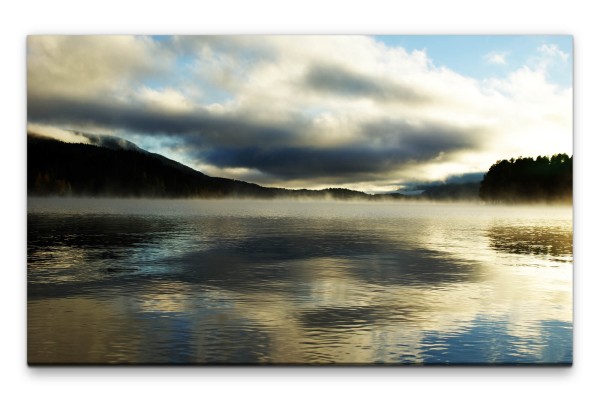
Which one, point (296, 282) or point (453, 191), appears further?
point (453, 191)

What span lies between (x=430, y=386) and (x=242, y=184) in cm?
215

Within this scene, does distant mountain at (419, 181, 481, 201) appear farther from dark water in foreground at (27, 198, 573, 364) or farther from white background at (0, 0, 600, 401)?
white background at (0, 0, 600, 401)

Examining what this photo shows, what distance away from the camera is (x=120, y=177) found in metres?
5.48

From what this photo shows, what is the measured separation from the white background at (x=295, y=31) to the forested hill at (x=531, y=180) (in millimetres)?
106

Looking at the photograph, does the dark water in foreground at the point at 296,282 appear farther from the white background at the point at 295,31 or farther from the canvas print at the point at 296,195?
the white background at the point at 295,31

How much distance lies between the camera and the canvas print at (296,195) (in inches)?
204

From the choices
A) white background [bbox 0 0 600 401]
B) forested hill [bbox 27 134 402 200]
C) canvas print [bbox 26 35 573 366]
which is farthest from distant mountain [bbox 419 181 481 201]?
white background [bbox 0 0 600 401]

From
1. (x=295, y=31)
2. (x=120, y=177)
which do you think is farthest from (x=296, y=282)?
(x=295, y=31)

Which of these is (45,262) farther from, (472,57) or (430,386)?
(472,57)

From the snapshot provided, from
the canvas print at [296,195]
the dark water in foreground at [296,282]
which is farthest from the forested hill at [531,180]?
the dark water in foreground at [296,282]

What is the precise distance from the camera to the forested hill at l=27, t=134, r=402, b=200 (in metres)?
5.36

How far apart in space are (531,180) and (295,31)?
221cm

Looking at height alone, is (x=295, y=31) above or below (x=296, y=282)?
above

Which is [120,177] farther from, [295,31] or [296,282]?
[295,31]
